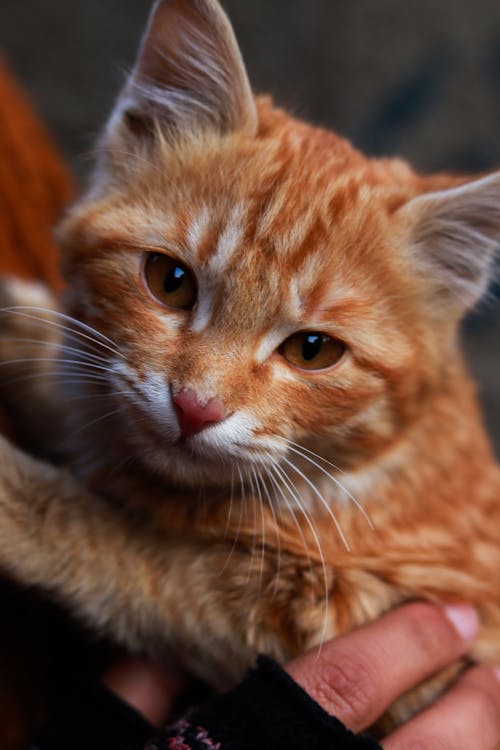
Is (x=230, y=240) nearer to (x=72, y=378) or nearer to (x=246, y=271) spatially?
(x=246, y=271)

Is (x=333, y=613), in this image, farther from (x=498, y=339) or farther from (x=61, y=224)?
(x=498, y=339)

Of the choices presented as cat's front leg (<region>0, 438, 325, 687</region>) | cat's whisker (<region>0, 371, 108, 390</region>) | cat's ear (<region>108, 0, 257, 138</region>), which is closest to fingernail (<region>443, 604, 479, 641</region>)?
cat's front leg (<region>0, 438, 325, 687</region>)

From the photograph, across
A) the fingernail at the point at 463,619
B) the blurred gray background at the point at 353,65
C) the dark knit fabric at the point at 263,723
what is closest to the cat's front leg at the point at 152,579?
the dark knit fabric at the point at 263,723

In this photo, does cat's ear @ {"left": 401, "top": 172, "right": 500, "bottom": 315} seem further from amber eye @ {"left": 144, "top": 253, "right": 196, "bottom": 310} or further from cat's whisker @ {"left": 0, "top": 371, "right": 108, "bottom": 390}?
cat's whisker @ {"left": 0, "top": 371, "right": 108, "bottom": 390}

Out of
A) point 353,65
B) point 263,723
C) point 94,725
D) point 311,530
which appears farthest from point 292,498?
point 353,65

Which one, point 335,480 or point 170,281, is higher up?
point 170,281

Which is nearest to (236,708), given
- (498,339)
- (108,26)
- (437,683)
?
(437,683)
